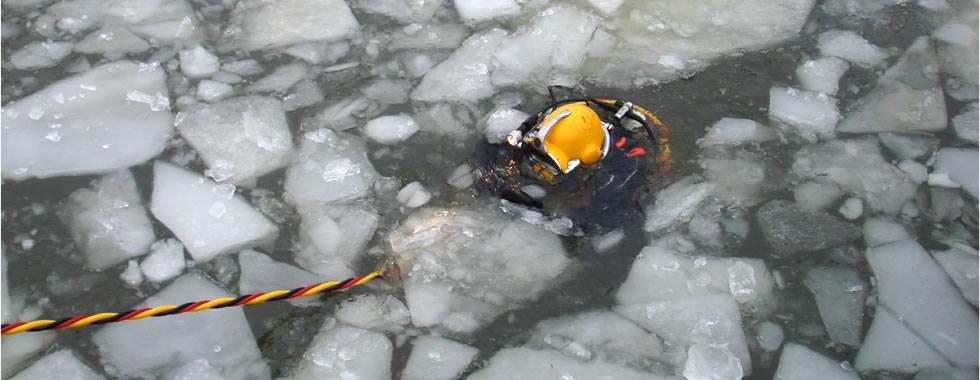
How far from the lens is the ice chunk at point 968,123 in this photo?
76.9 inches

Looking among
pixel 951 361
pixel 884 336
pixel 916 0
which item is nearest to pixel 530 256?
pixel 884 336

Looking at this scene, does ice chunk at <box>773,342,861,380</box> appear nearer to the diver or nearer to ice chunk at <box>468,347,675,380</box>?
ice chunk at <box>468,347,675,380</box>

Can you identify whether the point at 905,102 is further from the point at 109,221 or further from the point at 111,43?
the point at 111,43

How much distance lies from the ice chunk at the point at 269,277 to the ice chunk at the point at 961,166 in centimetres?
135

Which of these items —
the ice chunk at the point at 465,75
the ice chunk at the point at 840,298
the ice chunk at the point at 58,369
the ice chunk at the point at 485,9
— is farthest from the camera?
the ice chunk at the point at 485,9

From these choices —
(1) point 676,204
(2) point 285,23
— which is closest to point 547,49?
(1) point 676,204

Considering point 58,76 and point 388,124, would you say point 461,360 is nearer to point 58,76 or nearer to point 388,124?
point 388,124

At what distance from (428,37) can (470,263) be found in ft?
2.46

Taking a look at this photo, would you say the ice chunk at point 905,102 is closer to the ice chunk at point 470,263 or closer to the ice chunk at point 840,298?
the ice chunk at point 840,298

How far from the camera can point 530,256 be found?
1.67m

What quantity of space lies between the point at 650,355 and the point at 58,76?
1.50 m

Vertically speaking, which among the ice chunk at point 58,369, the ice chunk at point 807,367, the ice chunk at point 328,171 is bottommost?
the ice chunk at point 58,369

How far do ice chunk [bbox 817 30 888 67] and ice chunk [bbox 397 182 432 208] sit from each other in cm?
109

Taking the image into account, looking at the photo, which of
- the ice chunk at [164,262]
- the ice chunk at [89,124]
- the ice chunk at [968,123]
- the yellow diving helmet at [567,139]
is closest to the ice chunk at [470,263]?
the yellow diving helmet at [567,139]
